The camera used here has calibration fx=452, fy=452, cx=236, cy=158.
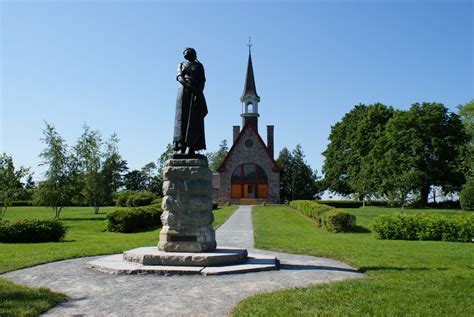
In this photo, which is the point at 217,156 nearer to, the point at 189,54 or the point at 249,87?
the point at 249,87

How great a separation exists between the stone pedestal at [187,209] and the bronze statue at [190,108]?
607 millimetres

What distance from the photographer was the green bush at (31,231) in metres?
16.5

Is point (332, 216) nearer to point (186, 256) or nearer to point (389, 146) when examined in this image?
point (186, 256)

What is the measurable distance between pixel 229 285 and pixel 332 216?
46.0 ft

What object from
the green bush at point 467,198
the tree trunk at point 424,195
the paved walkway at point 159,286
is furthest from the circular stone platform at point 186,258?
the tree trunk at point 424,195

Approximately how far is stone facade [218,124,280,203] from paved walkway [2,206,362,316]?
37.8m

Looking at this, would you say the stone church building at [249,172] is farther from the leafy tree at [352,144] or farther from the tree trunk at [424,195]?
the tree trunk at [424,195]

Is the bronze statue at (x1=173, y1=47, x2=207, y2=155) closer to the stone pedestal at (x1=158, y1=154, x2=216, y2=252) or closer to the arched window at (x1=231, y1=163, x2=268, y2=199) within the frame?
the stone pedestal at (x1=158, y1=154, x2=216, y2=252)

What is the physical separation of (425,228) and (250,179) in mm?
31238

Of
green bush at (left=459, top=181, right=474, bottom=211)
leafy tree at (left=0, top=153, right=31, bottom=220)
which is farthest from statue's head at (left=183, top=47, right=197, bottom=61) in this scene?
green bush at (left=459, top=181, right=474, bottom=211)

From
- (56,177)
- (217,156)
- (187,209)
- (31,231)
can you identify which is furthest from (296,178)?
(187,209)

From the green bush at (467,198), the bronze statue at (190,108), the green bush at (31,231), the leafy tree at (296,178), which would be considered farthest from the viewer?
the leafy tree at (296,178)

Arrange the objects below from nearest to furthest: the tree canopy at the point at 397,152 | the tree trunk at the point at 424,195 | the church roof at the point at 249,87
Result: 1. the tree canopy at the point at 397,152
2. the tree trunk at the point at 424,195
3. the church roof at the point at 249,87

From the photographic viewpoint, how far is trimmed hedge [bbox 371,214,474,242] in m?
17.0
